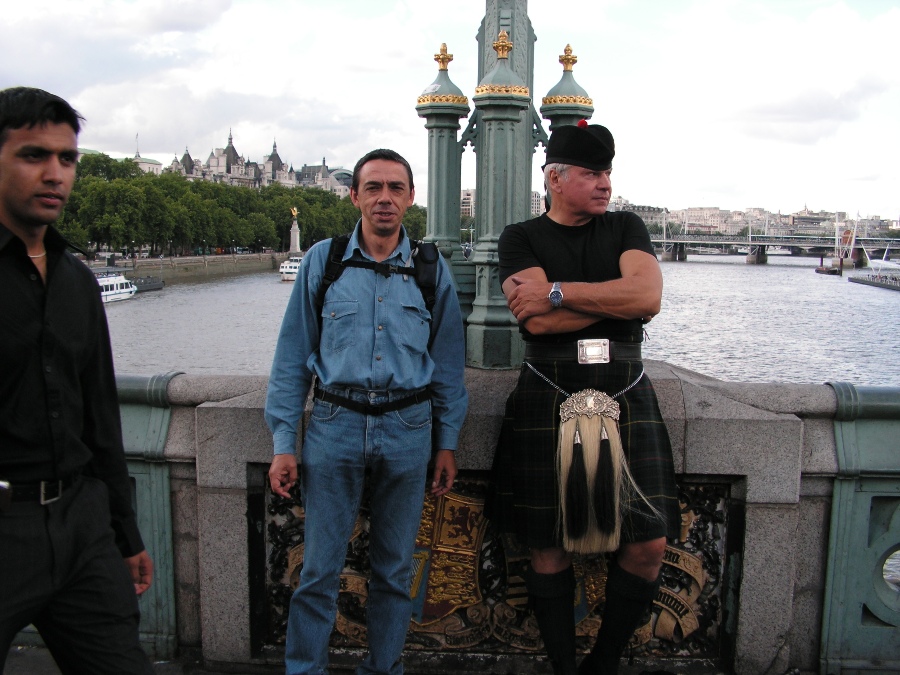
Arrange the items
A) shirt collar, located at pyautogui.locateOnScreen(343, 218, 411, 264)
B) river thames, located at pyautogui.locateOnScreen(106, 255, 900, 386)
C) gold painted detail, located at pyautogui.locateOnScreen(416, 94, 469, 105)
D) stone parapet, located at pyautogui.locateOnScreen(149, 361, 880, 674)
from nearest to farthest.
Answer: shirt collar, located at pyautogui.locateOnScreen(343, 218, 411, 264) < stone parapet, located at pyautogui.locateOnScreen(149, 361, 880, 674) < gold painted detail, located at pyautogui.locateOnScreen(416, 94, 469, 105) < river thames, located at pyautogui.locateOnScreen(106, 255, 900, 386)

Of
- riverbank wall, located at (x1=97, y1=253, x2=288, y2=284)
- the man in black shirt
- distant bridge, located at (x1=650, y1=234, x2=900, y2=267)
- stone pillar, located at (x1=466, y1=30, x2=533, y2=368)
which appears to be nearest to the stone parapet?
the man in black shirt

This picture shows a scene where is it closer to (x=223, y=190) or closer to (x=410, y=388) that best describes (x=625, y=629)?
(x=410, y=388)

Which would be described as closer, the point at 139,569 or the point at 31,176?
the point at 31,176

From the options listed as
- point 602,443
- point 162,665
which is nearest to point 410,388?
point 602,443

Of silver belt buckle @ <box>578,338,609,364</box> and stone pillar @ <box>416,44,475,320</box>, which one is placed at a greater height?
stone pillar @ <box>416,44,475,320</box>

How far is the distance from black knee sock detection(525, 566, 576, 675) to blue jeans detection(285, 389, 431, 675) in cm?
44

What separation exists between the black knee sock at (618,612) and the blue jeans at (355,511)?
2.15ft

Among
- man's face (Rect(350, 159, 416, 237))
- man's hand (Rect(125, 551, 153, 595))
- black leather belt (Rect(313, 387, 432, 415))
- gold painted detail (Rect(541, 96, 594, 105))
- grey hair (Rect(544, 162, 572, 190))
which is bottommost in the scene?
man's hand (Rect(125, 551, 153, 595))

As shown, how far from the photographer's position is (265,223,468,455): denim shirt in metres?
2.69

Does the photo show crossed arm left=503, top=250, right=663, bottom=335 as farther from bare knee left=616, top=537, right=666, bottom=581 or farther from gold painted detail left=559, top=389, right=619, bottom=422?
bare knee left=616, top=537, right=666, bottom=581

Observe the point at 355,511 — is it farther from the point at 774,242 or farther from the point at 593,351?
the point at 774,242

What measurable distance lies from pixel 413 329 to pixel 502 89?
10.7 ft

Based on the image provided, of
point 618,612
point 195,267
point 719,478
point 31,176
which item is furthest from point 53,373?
point 195,267

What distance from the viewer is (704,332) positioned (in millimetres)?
36656
